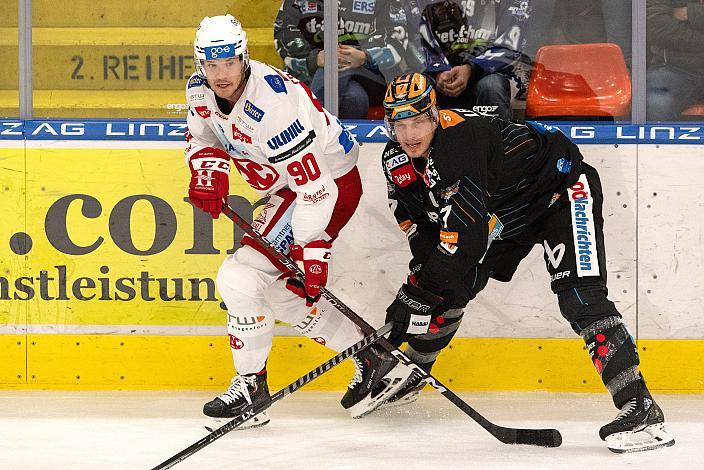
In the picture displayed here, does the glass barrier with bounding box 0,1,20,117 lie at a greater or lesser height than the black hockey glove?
greater

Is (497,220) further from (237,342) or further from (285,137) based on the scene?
(237,342)

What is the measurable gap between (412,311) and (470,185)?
1.35ft

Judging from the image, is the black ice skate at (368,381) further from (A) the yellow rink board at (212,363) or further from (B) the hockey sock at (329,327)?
(A) the yellow rink board at (212,363)

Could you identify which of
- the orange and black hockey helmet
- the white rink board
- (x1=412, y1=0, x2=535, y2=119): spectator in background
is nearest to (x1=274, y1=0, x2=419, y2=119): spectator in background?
(x1=412, y1=0, x2=535, y2=119): spectator in background

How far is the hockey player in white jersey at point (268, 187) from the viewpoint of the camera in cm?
313

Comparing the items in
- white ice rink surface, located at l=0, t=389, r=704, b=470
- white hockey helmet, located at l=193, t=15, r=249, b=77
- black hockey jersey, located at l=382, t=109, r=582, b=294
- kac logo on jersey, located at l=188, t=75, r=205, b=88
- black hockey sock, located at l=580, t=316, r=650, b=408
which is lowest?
white ice rink surface, located at l=0, t=389, r=704, b=470

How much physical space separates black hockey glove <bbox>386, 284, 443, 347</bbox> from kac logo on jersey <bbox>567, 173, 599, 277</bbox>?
450 mm

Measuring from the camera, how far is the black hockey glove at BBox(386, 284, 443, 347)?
3.06 metres

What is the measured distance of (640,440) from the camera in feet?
9.82

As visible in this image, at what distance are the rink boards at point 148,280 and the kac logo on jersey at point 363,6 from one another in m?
0.43

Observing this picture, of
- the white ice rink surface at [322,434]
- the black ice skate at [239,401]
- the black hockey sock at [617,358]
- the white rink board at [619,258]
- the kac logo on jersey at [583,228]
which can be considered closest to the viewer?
the white ice rink surface at [322,434]

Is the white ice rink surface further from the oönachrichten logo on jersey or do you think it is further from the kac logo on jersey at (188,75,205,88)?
the kac logo on jersey at (188,75,205,88)

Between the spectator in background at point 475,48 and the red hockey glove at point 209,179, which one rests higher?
the spectator in background at point 475,48

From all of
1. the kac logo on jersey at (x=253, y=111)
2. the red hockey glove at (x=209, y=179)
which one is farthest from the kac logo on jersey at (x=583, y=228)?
the red hockey glove at (x=209, y=179)
